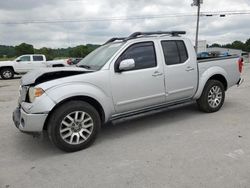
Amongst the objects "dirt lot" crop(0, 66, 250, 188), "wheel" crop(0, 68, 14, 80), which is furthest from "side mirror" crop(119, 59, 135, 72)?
"wheel" crop(0, 68, 14, 80)

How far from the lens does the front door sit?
4.88m

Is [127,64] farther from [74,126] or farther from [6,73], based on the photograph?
[6,73]

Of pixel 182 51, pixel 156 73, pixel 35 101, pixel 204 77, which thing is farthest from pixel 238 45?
pixel 35 101

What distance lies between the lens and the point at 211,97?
252 inches

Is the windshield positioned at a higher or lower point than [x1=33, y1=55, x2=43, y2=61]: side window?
higher

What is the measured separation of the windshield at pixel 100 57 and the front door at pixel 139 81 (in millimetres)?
224

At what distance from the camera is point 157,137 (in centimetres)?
495

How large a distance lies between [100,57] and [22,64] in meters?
17.2

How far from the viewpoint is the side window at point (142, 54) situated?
16.8 ft

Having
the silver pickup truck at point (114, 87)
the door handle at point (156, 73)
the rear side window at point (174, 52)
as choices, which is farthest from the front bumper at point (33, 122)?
the rear side window at point (174, 52)

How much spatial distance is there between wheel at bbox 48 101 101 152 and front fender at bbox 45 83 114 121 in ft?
0.51

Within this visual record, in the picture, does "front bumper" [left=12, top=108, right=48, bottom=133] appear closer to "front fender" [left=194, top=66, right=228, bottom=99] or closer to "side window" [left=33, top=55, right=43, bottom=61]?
"front fender" [left=194, top=66, right=228, bottom=99]

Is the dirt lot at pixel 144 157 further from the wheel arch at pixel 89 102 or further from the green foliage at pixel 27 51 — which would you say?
the green foliage at pixel 27 51

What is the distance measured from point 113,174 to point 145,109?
192cm
